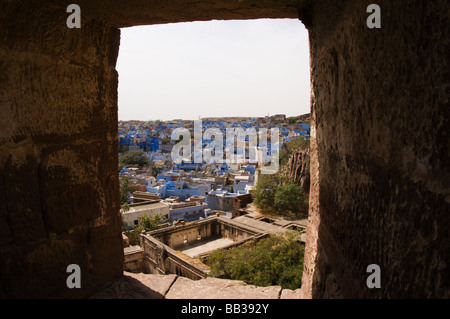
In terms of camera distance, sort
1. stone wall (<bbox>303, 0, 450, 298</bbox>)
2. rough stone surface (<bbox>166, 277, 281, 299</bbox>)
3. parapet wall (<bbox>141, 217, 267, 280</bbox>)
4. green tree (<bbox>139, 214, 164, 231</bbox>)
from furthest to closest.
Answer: green tree (<bbox>139, 214, 164, 231</bbox>) < parapet wall (<bbox>141, 217, 267, 280</bbox>) < rough stone surface (<bbox>166, 277, 281, 299</bbox>) < stone wall (<bbox>303, 0, 450, 298</bbox>)

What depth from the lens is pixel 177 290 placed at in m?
1.87

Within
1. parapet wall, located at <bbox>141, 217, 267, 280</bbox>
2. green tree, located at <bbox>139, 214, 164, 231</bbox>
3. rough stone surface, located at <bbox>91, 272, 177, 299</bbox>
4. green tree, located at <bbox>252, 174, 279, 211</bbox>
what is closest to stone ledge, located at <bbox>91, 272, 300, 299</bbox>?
rough stone surface, located at <bbox>91, 272, 177, 299</bbox>

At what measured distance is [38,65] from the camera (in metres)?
1.39

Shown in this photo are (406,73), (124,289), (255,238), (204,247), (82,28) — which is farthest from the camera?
(204,247)

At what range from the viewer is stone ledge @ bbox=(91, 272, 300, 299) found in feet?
5.64

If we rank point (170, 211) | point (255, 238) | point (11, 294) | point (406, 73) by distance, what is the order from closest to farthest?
point (406, 73) → point (11, 294) → point (255, 238) → point (170, 211)

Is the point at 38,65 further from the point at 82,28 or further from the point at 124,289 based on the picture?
the point at 124,289

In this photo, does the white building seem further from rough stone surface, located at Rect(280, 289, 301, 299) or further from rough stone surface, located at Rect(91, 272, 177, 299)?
rough stone surface, located at Rect(280, 289, 301, 299)

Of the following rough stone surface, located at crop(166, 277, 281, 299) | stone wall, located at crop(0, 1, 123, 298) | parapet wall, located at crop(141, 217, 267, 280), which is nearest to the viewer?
stone wall, located at crop(0, 1, 123, 298)

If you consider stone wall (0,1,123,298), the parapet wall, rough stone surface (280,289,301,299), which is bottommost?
the parapet wall

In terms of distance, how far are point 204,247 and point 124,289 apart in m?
14.1

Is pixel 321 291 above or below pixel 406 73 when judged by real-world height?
below

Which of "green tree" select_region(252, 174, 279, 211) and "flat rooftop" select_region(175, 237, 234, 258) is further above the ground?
"green tree" select_region(252, 174, 279, 211)
